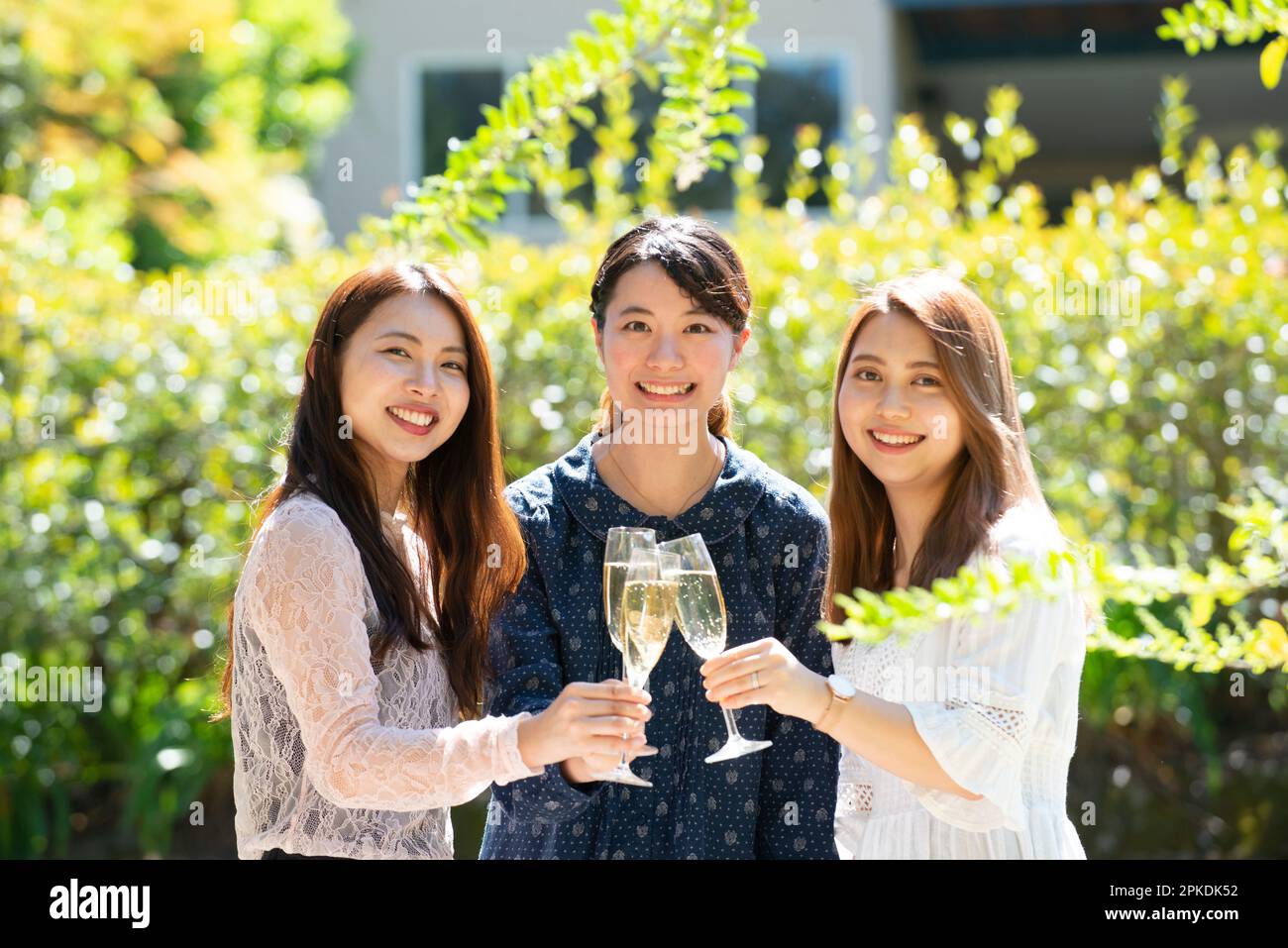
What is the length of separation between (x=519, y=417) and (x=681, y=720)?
252 cm

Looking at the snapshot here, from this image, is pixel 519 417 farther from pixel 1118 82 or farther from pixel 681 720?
pixel 1118 82

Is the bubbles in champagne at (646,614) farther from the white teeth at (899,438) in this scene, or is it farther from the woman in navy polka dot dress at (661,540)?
the white teeth at (899,438)

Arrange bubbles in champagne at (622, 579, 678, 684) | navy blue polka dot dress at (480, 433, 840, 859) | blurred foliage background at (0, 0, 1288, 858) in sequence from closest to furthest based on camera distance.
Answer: bubbles in champagne at (622, 579, 678, 684) → navy blue polka dot dress at (480, 433, 840, 859) → blurred foliage background at (0, 0, 1288, 858)

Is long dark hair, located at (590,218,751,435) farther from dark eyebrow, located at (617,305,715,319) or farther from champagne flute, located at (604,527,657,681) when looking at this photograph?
champagne flute, located at (604,527,657,681)

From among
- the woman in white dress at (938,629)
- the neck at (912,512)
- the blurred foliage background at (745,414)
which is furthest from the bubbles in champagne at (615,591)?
the blurred foliage background at (745,414)

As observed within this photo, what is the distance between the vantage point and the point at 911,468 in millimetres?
2447

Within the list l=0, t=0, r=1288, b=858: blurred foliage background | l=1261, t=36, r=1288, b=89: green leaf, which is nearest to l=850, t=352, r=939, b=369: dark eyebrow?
l=1261, t=36, r=1288, b=89: green leaf

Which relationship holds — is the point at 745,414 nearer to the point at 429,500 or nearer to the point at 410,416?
the point at 429,500

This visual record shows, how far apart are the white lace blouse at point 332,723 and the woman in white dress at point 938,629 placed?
1.40 ft

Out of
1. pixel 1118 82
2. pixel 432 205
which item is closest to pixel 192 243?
pixel 1118 82

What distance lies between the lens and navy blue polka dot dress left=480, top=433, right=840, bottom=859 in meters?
2.41

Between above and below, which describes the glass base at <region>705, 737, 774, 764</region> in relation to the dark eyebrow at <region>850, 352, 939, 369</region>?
below

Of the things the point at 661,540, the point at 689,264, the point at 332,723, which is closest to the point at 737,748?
the point at 661,540

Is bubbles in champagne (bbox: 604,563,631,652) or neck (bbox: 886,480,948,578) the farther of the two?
neck (bbox: 886,480,948,578)
